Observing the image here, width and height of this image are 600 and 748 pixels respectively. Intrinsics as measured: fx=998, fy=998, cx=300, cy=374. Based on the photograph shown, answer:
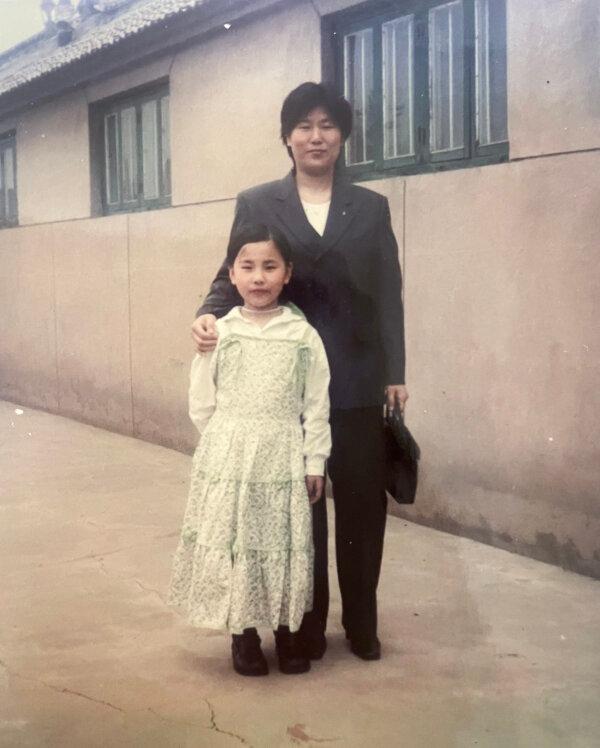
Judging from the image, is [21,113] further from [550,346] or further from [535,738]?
[535,738]

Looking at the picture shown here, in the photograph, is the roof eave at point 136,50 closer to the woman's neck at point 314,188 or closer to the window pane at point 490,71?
the window pane at point 490,71

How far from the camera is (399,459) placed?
12.2 feet

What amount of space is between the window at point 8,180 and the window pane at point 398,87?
6.47 m

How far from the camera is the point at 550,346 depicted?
486cm

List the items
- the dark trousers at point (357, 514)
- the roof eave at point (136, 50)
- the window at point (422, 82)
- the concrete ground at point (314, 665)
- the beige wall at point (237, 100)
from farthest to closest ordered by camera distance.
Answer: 1. the roof eave at point (136, 50)
2. the beige wall at point (237, 100)
3. the window at point (422, 82)
4. the dark trousers at point (357, 514)
5. the concrete ground at point (314, 665)

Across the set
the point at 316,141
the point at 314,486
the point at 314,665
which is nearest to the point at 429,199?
the point at 316,141

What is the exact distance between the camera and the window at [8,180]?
37.2 feet

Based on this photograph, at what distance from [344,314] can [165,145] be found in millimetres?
5249

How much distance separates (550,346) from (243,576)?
221 cm

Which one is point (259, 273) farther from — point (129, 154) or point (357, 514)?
point (129, 154)

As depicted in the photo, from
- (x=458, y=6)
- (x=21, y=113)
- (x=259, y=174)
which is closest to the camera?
(x=458, y=6)

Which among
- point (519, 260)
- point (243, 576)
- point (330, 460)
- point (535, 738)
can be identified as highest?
point (519, 260)

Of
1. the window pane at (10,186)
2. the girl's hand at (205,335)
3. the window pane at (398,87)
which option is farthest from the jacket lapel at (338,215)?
the window pane at (10,186)

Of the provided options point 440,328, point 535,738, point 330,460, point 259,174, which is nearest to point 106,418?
point 259,174
